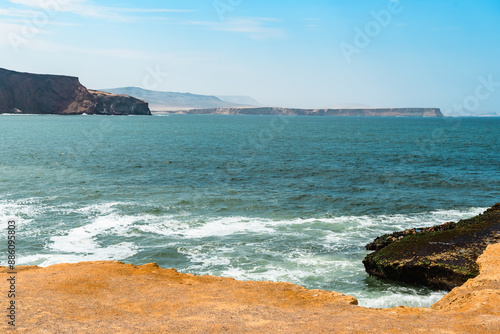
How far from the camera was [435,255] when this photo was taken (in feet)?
65.0

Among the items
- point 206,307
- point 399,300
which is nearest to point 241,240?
point 399,300

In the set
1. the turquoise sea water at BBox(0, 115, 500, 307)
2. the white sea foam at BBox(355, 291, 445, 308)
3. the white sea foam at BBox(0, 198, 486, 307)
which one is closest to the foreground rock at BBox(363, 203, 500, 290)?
the turquoise sea water at BBox(0, 115, 500, 307)

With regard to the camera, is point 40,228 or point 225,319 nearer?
point 225,319

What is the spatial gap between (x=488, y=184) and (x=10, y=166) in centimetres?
5182

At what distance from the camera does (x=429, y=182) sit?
1727 inches

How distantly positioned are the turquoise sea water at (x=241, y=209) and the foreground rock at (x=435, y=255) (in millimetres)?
658

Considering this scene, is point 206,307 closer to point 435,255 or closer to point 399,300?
point 399,300

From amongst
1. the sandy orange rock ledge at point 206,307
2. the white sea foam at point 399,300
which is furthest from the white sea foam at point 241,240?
the sandy orange rock ledge at point 206,307

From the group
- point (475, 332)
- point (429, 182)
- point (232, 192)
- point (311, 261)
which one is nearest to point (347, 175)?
point (429, 182)

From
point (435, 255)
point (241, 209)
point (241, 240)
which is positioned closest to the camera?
point (435, 255)

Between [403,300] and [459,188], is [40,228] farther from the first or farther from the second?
[459,188]

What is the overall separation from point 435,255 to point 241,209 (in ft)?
50.8

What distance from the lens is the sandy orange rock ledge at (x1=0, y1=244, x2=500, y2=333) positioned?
1164 cm

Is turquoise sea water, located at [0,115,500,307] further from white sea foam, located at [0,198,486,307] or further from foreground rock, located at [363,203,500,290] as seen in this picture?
foreground rock, located at [363,203,500,290]
